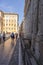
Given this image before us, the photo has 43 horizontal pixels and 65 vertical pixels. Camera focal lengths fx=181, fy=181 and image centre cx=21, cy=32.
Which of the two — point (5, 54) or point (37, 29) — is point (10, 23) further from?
point (37, 29)

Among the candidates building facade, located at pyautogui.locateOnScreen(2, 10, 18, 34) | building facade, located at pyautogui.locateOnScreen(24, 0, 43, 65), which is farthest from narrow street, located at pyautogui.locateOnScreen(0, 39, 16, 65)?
building facade, located at pyautogui.locateOnScreen(2, 10, 18, 34)

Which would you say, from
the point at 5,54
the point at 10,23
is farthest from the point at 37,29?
the point at 10,23

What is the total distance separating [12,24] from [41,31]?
111601 millimetres

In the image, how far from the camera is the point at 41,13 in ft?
17.1

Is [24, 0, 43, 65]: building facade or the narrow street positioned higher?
[24, 0, 43, 65]: building facade

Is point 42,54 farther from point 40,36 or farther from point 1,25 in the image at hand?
point 1,25

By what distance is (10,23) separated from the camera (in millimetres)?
117812

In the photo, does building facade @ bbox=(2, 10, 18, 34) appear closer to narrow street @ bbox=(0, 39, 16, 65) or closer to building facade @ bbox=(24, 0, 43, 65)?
narrow street @ bbox=(0, 39, 16, 65)

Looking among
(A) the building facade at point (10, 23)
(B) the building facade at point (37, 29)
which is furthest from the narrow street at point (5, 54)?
(A) the building facade at point (10, 23)

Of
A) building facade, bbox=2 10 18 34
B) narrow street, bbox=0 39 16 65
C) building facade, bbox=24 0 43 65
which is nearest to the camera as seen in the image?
building facade, bbox=24 0 43 65

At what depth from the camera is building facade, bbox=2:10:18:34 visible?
4513 inches

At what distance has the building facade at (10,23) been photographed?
11464 cm

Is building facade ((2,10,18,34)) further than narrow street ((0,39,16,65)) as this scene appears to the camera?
Yes

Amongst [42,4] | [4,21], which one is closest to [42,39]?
[42,4]
